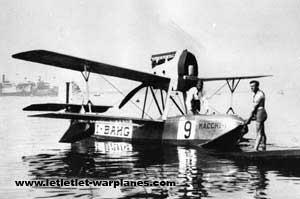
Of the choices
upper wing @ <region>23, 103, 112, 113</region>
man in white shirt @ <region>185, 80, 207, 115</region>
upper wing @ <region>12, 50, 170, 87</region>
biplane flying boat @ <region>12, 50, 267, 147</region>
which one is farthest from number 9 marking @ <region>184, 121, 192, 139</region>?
upper wing @ <region>23, 103, 112, 113</region>

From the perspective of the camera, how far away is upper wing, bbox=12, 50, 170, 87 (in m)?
12.6

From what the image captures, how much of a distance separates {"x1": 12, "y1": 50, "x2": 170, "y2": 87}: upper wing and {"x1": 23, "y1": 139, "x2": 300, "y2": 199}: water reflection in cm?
265

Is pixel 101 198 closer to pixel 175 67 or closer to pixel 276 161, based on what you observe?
pixel 276 161

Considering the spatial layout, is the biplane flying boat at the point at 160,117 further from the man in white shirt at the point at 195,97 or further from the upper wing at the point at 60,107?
the man in white shirt at the point at 195,97

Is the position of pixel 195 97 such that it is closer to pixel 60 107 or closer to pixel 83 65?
pixel 83 65

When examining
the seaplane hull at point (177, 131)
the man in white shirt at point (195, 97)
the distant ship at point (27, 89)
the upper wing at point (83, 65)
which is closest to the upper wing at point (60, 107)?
the seaplane hull at point (177, 131)

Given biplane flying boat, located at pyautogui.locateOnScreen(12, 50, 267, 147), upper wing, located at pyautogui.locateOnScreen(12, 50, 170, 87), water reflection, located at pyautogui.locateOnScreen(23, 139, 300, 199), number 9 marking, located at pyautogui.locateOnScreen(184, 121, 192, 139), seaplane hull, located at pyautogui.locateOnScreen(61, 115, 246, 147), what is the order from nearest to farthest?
1. water reflection, located at pyautogui.locateOnScreen(23, 139, 300, 199)
2. upper wing, located at pyautogui.locateOnScreen(12, 50, 170, 87)
3. seaplane hull, located at pyautogui.locateOnScreen(61, 115, 246, 147)
4. biplane flying boat, located at pyautogui.locateOnScreen(12, 50, 267, 147)
5. number 9 marking, located at pyautogui.locateOnScreen(184, 121, 192, 139)

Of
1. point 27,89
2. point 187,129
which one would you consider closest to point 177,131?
point 187,129

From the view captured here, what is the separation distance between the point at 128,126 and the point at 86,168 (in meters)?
6.88

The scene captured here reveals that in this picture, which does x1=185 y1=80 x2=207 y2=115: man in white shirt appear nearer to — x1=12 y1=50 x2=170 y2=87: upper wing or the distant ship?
x1=12 y1=50 x2=170 y2=87: upper wing

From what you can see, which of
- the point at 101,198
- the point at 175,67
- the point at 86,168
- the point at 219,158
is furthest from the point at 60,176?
the point at 175,67

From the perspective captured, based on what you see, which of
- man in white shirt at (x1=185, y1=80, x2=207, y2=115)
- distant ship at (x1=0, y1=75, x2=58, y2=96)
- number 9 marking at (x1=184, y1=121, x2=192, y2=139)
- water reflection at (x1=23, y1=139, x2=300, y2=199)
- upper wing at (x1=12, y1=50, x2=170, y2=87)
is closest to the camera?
water reflection at (x1=23, y1=139, x2=300, y2=199)

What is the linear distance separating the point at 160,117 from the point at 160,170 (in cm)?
582

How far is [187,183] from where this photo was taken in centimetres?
820
